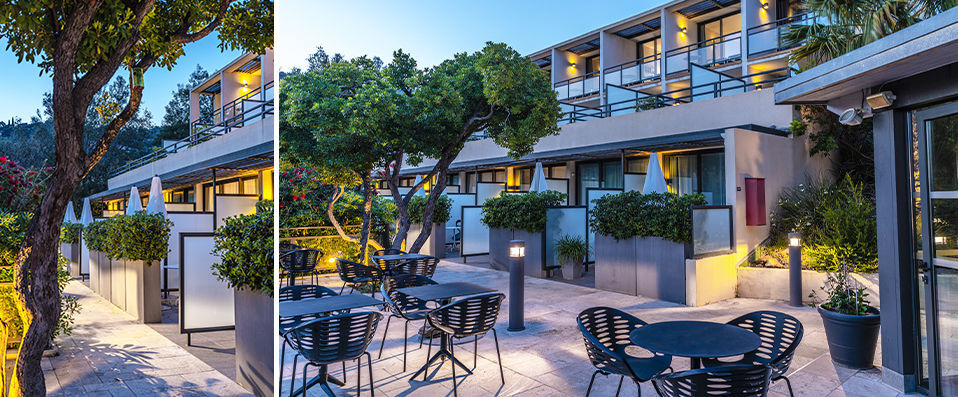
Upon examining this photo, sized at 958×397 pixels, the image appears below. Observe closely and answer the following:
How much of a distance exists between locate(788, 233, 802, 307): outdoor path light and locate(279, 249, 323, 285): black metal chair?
7.11 m

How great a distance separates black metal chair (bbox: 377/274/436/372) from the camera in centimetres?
530

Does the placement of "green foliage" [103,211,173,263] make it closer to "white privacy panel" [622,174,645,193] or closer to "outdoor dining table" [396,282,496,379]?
"outdoor dining table" [396,282,496,379]

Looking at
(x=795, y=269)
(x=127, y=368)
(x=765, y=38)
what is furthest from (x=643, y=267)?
(x=765, y=38)

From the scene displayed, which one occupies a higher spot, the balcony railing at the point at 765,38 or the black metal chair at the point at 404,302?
the balcony railing at the point at 765,38

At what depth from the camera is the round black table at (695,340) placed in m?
3.44

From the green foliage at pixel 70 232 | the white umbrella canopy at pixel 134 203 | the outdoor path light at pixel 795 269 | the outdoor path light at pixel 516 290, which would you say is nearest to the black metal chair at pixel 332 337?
the outdoor path light at pixel 516 290

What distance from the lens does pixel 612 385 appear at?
457 cm

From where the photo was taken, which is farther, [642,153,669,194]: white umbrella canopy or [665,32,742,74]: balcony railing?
[665,32,742,74]: balcony railing

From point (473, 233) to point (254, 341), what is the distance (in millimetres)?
9259

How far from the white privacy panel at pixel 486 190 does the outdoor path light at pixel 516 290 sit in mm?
8874

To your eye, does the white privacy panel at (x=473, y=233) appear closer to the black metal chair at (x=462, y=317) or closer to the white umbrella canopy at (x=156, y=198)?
the white umbrella canopy at (x=156, y=198)

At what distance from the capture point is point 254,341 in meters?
4.48

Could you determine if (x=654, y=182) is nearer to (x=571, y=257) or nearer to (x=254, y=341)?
(x=571, y=257)

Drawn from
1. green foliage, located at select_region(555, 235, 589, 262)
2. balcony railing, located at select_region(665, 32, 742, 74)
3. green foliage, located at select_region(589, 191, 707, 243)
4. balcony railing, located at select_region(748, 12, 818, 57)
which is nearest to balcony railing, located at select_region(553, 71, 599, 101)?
balcony railing, located at select_region(665, 32, 742, 74)
